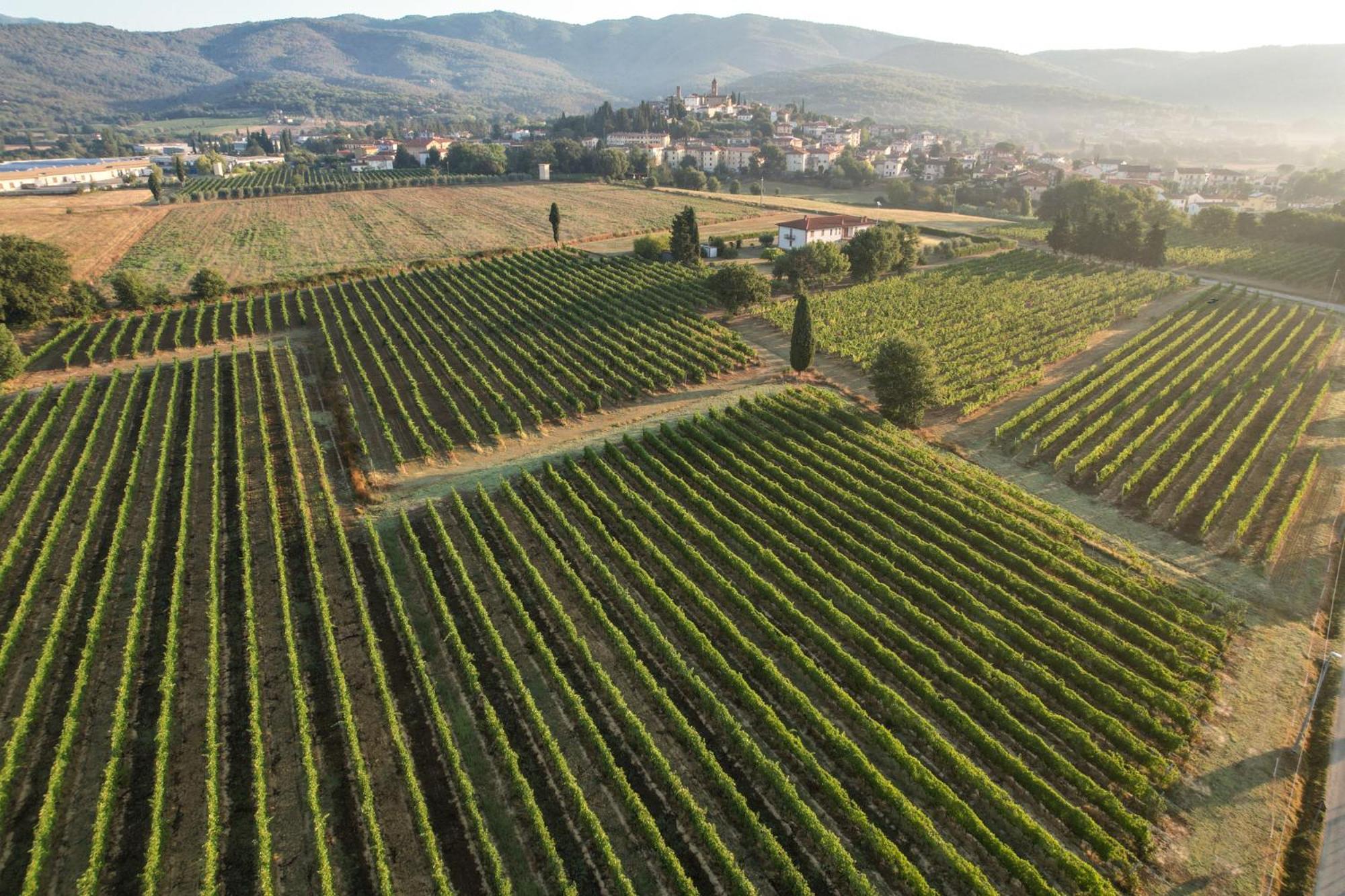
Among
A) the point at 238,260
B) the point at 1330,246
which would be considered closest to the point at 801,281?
the point at 238,260

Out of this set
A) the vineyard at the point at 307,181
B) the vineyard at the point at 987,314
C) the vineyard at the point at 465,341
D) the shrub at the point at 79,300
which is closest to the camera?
the vineyard at the point at 465,341

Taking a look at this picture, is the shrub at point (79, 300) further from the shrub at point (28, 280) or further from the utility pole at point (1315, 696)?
the utility pole at point (1315, 696)

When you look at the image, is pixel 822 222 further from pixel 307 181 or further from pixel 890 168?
pixel 307 181

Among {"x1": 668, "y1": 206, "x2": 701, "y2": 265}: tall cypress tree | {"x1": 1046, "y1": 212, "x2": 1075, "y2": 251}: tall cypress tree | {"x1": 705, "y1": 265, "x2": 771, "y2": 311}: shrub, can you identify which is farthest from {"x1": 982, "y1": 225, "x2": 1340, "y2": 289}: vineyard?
{"x1": 705, "y1": 265, "x2": 771, "y2": 311}: shrub

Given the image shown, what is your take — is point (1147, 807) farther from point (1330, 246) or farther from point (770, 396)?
point (1330, 246)

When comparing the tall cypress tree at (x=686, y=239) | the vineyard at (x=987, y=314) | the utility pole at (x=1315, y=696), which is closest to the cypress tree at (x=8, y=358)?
the vineyard at (x=987, y=314)

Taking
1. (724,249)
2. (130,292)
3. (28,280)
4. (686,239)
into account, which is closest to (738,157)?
(724,249)

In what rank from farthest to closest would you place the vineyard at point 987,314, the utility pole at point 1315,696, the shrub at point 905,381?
the vineyard at point 987,314, the shrub at point 905,381, the utility pole at point 1315,696
